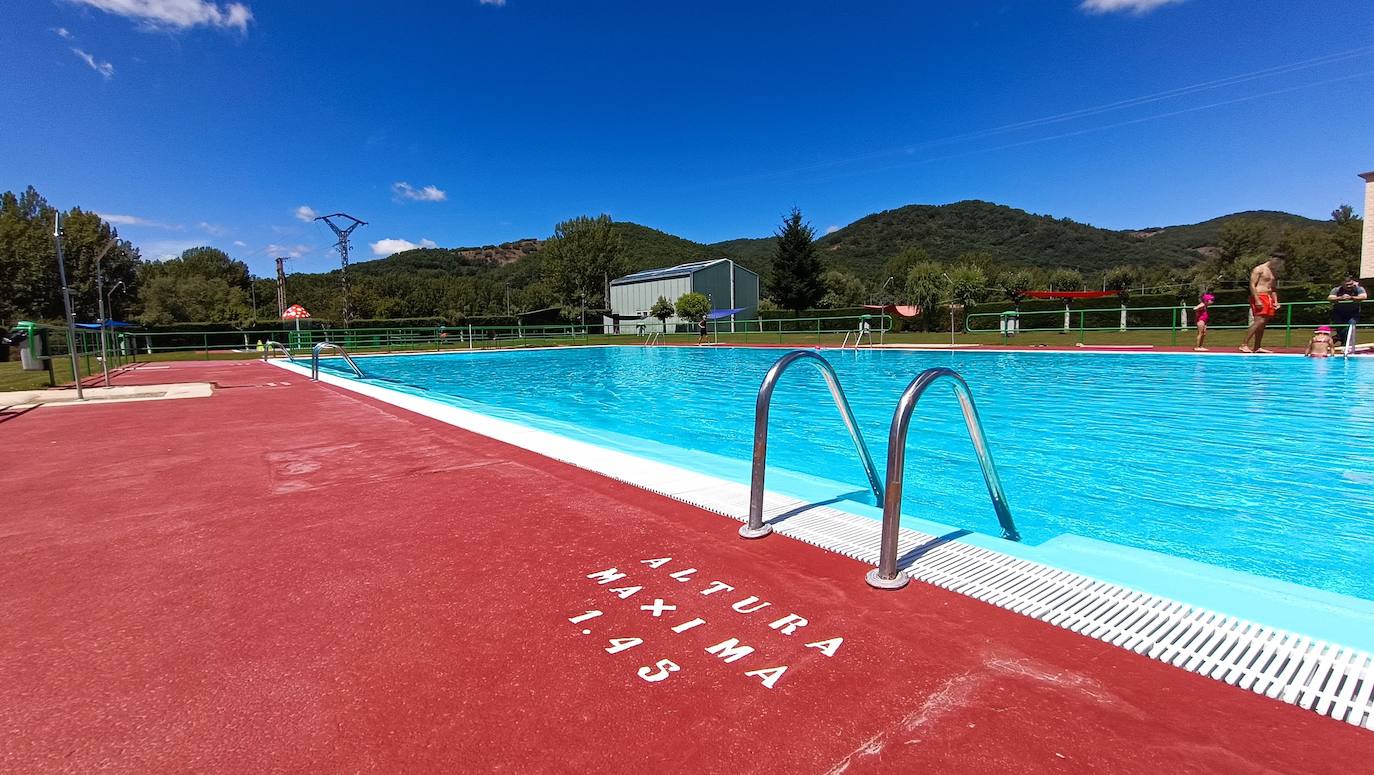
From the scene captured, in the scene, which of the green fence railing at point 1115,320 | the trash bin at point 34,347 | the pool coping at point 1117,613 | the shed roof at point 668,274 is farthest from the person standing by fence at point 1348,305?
the shed roof at point 668,274

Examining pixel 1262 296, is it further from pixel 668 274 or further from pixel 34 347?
pixel 668 274

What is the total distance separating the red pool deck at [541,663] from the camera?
171 centimetres

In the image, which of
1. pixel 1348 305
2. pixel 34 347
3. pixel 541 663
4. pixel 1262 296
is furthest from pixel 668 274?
pixel 541 663

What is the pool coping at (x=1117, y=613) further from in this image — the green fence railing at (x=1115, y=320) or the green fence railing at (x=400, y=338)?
the green fence railing at (x=400, y=338)

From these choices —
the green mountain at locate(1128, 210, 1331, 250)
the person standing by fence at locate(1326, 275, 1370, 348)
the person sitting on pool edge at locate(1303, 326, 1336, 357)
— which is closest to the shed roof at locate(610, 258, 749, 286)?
the person standing by fence at locate(1326, 275, 1370, 348)

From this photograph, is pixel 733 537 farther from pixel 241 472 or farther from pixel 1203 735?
pixel 241 472

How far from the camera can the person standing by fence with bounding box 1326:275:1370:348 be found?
14.2 m

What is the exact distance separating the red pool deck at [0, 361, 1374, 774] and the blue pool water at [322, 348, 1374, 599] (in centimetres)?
198

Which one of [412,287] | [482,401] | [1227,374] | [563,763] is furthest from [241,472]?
[412,287]

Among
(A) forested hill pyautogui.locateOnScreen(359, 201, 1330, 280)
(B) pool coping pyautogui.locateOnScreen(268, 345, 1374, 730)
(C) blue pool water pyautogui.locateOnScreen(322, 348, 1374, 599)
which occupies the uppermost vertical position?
(A) forested hill pyautogui.locateOnScreen(359, 201, 1330, 280)

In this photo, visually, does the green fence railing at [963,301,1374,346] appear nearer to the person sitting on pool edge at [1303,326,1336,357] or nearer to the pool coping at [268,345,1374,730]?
the person sitting on pool edge at [1303,326,1336,357]

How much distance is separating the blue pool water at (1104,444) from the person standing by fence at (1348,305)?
1.39m

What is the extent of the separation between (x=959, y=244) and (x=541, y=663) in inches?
5035

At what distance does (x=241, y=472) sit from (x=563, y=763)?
4.93 meters
